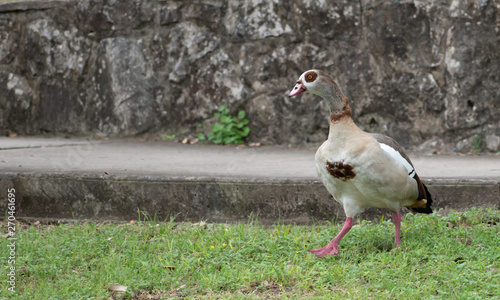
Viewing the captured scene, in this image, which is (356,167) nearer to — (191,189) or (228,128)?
(191,189)

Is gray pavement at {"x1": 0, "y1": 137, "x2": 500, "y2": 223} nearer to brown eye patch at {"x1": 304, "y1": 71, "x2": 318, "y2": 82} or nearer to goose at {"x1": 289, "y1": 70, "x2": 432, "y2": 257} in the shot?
goose at {"x1": 289, "y1": 70, "x2": 432, "y2": 257}

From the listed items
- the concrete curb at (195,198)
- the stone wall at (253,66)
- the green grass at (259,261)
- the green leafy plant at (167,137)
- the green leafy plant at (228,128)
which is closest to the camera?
the green grass at (259,261)

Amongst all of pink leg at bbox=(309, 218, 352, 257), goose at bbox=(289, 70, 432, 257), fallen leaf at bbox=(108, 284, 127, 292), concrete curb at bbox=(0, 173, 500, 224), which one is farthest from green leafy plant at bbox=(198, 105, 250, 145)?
fallen leaf at bbox=(108, 284, 127, 292)

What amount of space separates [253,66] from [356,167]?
3159 millimetres

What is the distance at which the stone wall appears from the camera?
5.66m

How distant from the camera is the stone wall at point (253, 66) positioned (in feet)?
18.6

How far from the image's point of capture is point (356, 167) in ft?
10.4

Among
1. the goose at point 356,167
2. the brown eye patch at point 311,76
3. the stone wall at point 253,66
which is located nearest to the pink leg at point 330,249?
the goose at point 356,167

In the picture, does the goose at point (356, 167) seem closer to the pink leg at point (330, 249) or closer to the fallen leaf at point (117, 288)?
the pink leg at point (330, 249)

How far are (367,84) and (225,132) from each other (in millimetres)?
1536

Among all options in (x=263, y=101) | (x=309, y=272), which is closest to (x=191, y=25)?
(x=263, y=101)

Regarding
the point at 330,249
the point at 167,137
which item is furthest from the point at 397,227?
the point at 167,137

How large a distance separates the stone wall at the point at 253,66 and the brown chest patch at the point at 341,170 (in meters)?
2.80

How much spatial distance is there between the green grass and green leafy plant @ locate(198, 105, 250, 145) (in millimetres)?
2251
